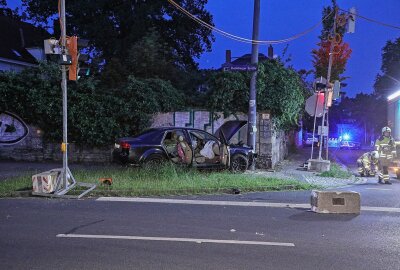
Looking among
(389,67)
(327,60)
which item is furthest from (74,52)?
(389,67)

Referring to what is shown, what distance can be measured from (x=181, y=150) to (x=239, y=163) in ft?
7.52

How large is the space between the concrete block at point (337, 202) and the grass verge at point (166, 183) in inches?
113

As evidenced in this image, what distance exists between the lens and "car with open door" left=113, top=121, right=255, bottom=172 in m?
13.1

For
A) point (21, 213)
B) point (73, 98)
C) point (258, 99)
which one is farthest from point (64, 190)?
point (258, 99)

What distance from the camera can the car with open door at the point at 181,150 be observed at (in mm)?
13094

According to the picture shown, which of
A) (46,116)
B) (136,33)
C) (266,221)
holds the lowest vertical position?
(266,221)

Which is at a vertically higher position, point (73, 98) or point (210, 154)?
point (73, 98)

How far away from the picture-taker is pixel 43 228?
7.06m

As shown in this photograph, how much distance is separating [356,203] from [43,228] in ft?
18.6

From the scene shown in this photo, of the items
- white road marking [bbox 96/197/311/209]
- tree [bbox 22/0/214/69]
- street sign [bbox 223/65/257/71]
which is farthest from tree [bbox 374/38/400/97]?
white road marking [bbox 96/197/311/209]

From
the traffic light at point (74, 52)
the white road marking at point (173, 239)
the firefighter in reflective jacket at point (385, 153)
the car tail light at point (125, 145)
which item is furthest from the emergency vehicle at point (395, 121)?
the traffic light at point (74, 52)

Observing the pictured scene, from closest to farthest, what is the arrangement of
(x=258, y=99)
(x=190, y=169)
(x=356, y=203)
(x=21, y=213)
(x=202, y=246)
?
1. (x=202, y=246)
2. (x=21, y=213)
3. (x=356, y=203)
4. (x=190, y=169)
5. (x=258, y=99)

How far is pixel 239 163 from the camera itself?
15023 millimetres

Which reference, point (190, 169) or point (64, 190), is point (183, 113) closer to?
point (190, 169)
